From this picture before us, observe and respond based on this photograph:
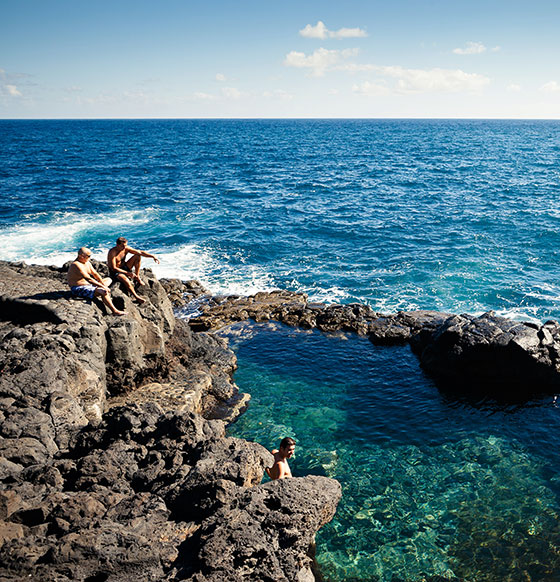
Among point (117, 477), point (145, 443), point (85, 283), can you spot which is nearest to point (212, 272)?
point (85, 283)

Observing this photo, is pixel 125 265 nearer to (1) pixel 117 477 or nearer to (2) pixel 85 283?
(2) pixel 85 283

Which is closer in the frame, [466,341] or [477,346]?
[477,346]

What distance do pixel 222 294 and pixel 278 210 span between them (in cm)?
2430

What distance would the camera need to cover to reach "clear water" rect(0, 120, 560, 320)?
3117 cm

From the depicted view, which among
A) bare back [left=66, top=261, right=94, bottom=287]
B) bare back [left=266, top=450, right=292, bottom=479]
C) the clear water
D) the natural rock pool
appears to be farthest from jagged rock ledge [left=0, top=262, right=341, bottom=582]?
the clear water

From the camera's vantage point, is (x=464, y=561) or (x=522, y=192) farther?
(x=522, y=192)

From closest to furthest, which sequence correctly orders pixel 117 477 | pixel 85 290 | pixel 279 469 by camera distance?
pixel 117 477 → pixel 279 469 → pixel 85 290

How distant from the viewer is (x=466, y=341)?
1889 centimetres

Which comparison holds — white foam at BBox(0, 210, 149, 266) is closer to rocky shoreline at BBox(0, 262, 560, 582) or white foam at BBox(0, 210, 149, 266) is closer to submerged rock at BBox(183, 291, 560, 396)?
rocky shoreline at BBox(0, 262, 560, 582)

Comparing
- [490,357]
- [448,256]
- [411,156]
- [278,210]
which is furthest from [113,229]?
[411,156]

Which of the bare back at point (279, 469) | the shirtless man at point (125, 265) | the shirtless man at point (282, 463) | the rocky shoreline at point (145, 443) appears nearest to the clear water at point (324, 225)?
the rocky shoreline at point (145, 443)

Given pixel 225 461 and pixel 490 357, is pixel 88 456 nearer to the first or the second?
pixel 225 461

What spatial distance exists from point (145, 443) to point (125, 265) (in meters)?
8.33

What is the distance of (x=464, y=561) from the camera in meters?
10.8
